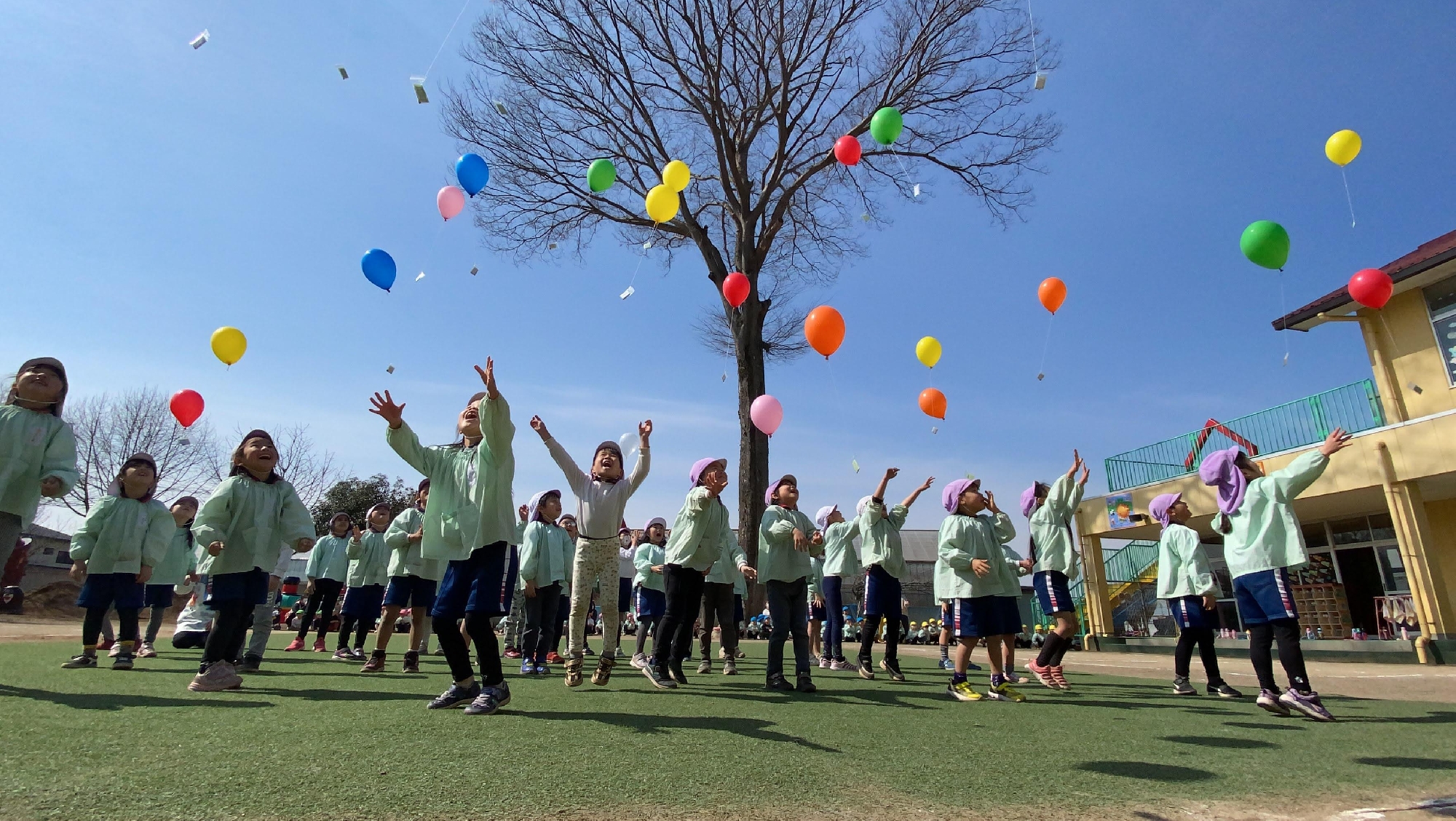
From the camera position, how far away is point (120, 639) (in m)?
6.36

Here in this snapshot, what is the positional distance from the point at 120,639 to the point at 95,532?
1008 millimetres

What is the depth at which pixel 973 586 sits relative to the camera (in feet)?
19.0

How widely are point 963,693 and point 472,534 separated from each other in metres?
3.80

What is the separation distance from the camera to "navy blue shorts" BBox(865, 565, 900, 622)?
7.19 meters

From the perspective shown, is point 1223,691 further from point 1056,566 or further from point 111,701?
point 111,701

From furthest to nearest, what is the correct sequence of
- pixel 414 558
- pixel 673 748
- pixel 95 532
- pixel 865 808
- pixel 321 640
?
pixel 321 640 < pixel 414 558 < pixel 95 532 < pixel 673 748 < pixel 865 808

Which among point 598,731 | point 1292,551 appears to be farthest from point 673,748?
point 1292,551

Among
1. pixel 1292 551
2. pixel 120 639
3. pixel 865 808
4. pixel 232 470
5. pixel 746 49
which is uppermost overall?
pixel 746 49

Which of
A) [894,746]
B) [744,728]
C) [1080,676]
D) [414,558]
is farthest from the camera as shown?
[1080,676]

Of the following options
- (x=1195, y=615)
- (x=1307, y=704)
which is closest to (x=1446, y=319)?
(x=1195, y=615)

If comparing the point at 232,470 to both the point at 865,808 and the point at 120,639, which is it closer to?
the point at 120,639

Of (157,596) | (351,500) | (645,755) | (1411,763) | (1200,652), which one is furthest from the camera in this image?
(351,500)

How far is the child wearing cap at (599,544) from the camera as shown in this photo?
537 cm

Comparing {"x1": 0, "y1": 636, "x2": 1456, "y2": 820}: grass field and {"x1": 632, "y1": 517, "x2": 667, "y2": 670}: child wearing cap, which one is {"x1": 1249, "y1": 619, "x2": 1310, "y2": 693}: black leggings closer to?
{"x1": 0, "y1": 636, "x2": 1456, "y2": 820}: grass field
